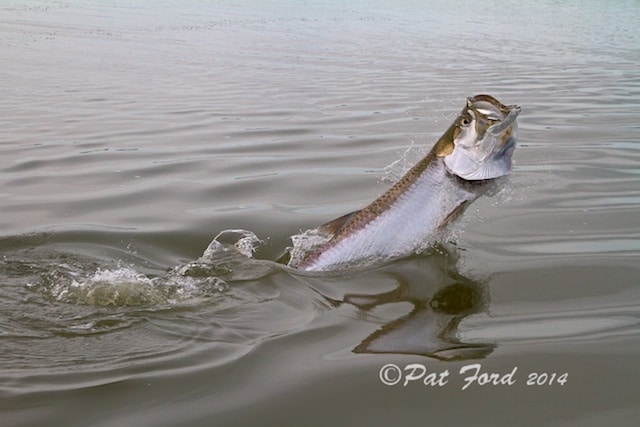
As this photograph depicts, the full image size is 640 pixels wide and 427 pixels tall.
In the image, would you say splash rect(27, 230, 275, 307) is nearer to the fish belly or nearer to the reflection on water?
the fish belly

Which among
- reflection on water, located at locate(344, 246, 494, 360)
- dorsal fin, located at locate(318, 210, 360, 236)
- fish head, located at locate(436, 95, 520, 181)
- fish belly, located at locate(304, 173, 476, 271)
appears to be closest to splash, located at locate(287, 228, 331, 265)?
dorsal fin, located at locate(318, 210, 360, 236)

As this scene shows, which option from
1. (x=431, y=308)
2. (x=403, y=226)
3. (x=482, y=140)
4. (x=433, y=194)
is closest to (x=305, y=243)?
(x=403, y=226)

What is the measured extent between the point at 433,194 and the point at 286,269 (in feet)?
3.46

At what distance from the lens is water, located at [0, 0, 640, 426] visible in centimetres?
360

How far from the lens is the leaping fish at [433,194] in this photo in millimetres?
4680

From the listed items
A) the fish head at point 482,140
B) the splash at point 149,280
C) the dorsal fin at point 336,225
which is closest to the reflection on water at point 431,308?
the dorsal fin at point 336,225

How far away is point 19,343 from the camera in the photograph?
409 centimetres

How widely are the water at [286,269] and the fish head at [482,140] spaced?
73 centimetres

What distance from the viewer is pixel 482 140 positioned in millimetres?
4684

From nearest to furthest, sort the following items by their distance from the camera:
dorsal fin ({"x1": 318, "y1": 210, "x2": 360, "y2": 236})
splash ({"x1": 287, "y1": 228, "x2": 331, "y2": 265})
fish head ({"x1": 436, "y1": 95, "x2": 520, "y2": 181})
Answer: fish head ({"x1": 436, "y1": 95, "x2": 520, "y2": 181}) < dorsal fin ({"x1": 318, "y1": 210, "x2": 360, "y2": 236}) < splash ({"x1": 287, "y1": 228, "x2": 331, "y2": 265})

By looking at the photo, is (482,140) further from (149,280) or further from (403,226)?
(149,280)

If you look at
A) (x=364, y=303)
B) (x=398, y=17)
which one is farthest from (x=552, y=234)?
(x=398, y=17)

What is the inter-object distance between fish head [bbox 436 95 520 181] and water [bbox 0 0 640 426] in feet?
2.40

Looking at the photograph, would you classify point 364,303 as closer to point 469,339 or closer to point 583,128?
point 469,339
